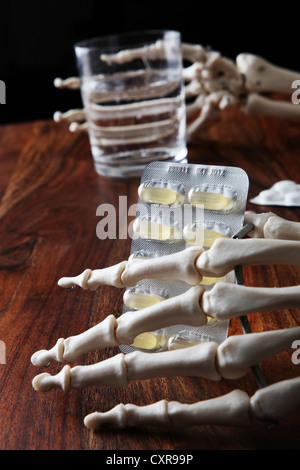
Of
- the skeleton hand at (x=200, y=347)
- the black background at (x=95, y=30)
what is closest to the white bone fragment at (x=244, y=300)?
the skeleton hand at (x=200, y=347)

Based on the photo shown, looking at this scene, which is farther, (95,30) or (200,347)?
(95,30)

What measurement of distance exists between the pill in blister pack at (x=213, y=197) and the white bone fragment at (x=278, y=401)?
140mm

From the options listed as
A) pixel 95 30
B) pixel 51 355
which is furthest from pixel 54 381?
pixel 95 30

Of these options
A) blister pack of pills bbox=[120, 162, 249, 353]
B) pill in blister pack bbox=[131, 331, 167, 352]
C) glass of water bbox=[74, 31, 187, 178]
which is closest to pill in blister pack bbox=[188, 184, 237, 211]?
blister pack of pills bbox=[120, 162, 249, 353]

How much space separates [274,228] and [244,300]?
8 centimetres

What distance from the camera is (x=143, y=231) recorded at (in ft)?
1.51

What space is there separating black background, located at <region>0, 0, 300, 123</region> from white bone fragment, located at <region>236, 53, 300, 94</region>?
59cm

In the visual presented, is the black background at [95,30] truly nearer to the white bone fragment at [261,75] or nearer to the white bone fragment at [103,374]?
the white bone fragment at [261,75]

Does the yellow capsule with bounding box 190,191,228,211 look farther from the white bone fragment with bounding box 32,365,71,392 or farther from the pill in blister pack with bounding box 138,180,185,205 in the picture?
the white bone fragment with bounding box 32,365,71,392

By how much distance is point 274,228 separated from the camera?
436 mm

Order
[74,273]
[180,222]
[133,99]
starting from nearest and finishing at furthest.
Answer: [180,222], [74,273], [133,99]

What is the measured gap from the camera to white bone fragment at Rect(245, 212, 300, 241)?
44 centimetres

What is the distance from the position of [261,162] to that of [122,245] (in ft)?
1.10

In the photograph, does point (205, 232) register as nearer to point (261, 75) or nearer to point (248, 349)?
point (248, 349)
